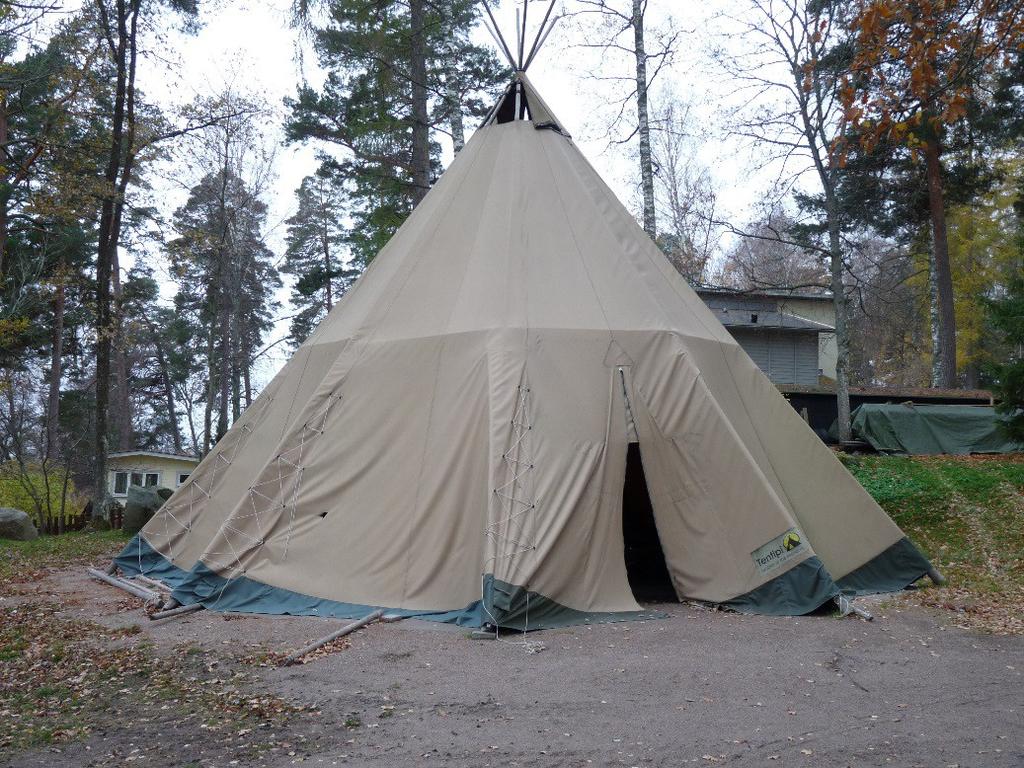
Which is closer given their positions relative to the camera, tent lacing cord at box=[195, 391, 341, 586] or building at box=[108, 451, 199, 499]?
tent lacing cord at box=[195, 391, 341, 586]

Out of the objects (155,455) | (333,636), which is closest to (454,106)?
(333,636)

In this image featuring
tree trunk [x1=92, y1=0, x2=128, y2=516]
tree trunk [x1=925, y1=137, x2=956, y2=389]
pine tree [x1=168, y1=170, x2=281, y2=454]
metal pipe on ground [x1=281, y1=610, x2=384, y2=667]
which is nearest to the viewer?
metal pipe on ground [x1=281, y1=610, x2=384, y2=667]

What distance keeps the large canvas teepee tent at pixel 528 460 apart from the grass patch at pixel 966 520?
79 centimetres

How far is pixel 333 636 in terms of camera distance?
6398mm

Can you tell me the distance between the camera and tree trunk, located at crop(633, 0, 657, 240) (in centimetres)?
1447

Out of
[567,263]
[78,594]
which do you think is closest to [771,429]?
[567,263]

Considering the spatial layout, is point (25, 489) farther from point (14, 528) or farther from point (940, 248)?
point (940, 248)

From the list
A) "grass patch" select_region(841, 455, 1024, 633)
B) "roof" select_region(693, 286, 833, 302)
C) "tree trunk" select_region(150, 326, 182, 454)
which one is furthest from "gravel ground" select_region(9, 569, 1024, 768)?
"tree trunk" select_region(150, 326, 182, 454)

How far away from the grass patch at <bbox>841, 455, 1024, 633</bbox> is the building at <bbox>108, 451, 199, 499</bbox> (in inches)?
898

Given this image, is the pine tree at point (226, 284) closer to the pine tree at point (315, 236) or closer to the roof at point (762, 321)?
the pine tree at point (315, 236)

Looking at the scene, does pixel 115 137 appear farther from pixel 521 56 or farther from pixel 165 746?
pixel 165 746

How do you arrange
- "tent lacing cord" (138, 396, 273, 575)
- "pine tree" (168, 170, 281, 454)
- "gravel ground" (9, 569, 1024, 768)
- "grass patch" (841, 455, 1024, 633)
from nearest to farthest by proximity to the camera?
"gravel ground" (9, 569, 1024, 768) < "grass patch" (841, 455, 1024, 633) < "tent lacing cord" (138, 396, 273, 575) < "pine tree" (168, 170, 281, 454)

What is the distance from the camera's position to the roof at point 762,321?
84.3 ft

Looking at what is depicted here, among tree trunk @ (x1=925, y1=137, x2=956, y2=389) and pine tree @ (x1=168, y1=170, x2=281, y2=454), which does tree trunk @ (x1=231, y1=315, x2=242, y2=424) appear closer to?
pine tree @ (x1=168, y1=170, x2=281, y2=454)
